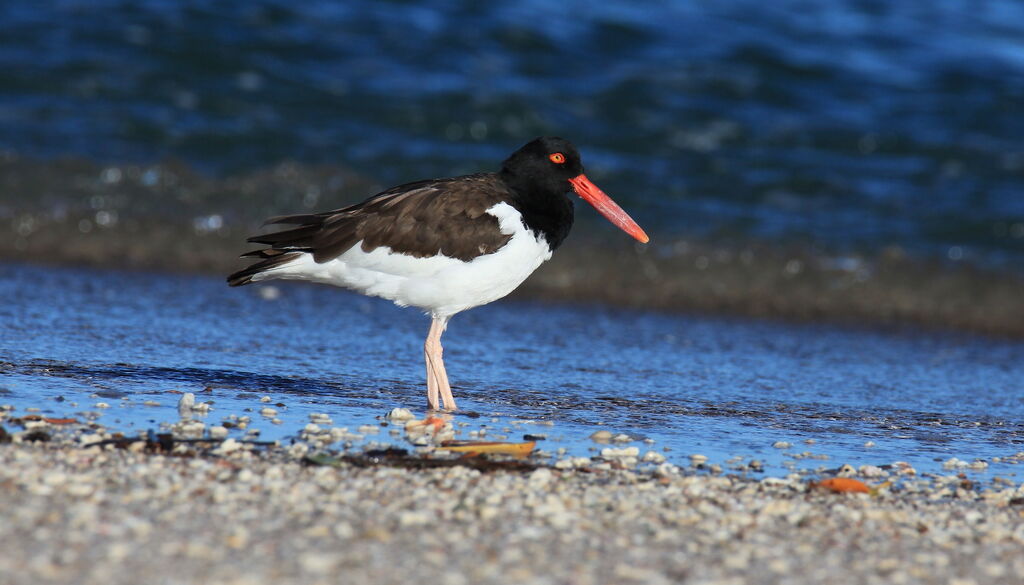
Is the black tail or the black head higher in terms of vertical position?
the black head

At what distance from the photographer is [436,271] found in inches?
228

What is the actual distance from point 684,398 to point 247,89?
744cm

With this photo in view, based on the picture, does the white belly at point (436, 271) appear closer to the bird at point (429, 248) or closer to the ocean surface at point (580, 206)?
the bird at point (429, 248)

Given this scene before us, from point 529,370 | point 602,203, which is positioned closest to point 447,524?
point 529,370

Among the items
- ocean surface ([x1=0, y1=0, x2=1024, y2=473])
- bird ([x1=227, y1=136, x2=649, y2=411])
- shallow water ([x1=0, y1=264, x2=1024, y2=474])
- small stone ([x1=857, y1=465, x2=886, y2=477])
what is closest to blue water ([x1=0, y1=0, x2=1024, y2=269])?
ocean surface ([x1=0, y1=0, x2=1024, y2=473])

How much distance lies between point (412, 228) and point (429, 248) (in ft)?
0.44

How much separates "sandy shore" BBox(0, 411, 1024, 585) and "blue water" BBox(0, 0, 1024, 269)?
5.91 meters

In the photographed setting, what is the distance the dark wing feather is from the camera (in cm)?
577

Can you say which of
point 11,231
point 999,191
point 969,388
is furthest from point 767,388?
point 11,231

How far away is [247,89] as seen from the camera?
40.1 feet

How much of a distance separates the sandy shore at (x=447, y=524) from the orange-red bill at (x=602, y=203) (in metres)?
2.19

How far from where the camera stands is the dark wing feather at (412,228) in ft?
18.9

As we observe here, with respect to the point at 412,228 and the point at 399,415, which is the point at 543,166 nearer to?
the point at 412,228

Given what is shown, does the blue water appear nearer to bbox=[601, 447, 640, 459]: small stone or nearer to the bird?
the bird
